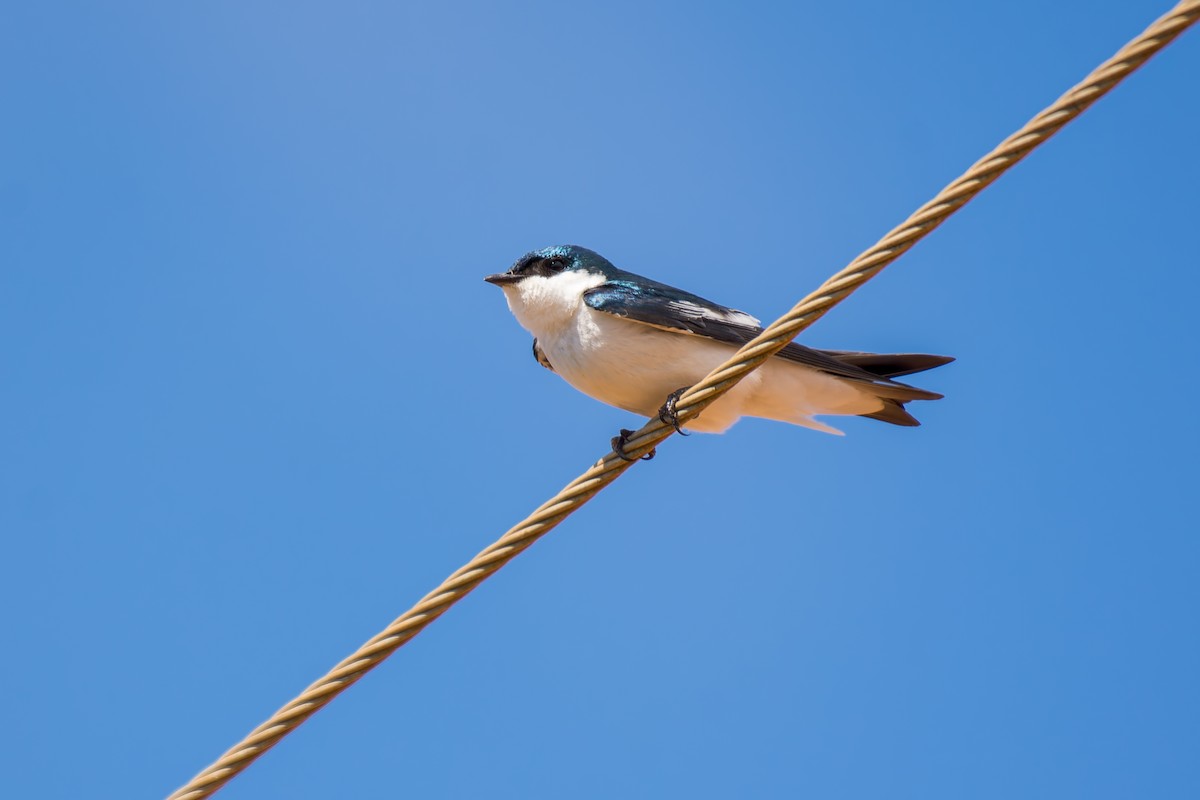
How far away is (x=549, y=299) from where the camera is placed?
17.6 feet

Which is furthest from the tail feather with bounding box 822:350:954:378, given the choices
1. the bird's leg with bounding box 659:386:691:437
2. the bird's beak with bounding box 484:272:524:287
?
the bird's beak with bounding box 484:272:524:287

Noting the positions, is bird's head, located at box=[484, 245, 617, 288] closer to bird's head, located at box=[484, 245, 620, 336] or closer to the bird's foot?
bird's head, located at box=[484, 245, 620, 336]

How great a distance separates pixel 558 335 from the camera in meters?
5.32

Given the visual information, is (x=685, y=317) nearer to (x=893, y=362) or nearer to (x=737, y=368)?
(x=893, y=362)

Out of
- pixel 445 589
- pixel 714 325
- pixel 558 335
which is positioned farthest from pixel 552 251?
pixel 445 589

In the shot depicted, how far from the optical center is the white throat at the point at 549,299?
17.4 ft

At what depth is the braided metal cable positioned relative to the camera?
2.60 metres

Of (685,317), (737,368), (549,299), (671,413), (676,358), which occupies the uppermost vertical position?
(549,299)

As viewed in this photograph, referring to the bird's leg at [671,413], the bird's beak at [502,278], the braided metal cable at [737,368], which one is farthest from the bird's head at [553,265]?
the braided metal cable at [737,368]

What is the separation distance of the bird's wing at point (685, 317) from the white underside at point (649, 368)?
1.8 inches

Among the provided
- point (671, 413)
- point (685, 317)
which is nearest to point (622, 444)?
point (671, 413)

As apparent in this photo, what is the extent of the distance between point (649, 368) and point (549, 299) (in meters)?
0.62

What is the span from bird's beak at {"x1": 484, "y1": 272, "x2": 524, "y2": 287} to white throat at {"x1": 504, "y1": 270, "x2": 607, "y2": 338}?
1.1 inches

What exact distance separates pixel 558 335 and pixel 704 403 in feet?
5.83
